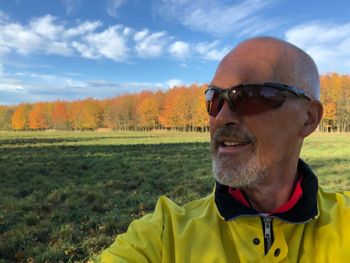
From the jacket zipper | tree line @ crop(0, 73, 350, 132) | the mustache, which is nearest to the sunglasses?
the mustache

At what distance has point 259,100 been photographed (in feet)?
5.56

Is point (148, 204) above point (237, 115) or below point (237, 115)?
below

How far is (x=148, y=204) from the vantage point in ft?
26.6

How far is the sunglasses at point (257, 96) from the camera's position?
1700 mm

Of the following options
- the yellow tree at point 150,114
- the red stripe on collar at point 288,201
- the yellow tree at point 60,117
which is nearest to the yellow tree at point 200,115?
the yellow tree at point 150,114

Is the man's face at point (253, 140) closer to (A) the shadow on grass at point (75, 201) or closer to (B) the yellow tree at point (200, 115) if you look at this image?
(A) the shadow on grass at point (75, 201)

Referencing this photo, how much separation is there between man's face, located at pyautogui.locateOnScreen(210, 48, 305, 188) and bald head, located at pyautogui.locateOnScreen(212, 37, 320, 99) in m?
→ 0.01

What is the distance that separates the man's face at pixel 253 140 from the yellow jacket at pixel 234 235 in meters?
0.13

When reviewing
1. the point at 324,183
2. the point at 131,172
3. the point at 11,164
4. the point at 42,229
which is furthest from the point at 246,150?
the point at 11,164

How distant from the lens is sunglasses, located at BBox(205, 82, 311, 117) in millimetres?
1700

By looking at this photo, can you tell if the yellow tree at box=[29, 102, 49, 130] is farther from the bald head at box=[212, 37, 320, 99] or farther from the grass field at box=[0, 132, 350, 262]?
the bald head at box=[212, 37, 320, 99]

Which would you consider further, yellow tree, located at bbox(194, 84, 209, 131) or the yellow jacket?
yellow tree, located at bbox(194, 84, 209, 131)

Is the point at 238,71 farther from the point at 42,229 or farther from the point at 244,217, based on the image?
the point at 42,229

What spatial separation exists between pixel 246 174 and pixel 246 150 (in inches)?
4.4
